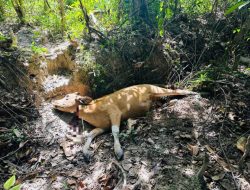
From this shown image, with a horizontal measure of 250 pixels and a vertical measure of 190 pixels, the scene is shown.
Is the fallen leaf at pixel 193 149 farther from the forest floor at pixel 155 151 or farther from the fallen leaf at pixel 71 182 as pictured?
the fallen leaf at pixel 71 182

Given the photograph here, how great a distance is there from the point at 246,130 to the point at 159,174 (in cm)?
148

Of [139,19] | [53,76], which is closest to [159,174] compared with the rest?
[53,76]

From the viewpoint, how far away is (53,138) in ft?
12.2

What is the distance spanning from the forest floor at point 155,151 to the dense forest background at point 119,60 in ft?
0.08

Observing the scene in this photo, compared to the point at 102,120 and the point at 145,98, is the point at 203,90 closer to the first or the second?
the point at 145,98

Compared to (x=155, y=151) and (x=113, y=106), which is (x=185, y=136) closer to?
(x=155, y=151)

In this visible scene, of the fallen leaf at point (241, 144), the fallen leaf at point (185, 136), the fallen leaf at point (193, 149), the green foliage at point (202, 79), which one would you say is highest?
the green foliage at point (202, 79)

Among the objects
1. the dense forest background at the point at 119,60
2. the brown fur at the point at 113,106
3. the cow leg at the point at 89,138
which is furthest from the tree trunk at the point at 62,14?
the cow leg at the point at 89,138

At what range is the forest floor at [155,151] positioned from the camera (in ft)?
9.32

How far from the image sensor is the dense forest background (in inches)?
134

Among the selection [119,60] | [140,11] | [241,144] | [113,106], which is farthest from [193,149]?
[140,11]

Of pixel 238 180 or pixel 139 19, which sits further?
pixel 139 19

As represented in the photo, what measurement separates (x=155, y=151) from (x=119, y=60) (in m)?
2.39

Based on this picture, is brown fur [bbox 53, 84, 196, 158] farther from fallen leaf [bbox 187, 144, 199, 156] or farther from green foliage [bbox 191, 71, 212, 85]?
fallen leaf [bbox 187, 144, 199, 156]
